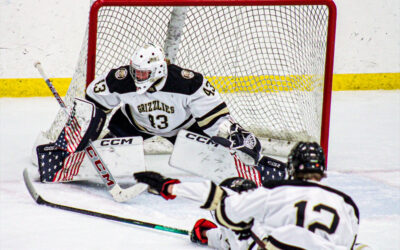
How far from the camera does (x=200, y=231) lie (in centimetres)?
259

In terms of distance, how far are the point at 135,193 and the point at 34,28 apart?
2850 mm

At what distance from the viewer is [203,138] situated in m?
3.28

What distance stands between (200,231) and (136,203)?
67 centimetres

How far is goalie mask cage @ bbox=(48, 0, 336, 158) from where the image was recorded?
3.65 m

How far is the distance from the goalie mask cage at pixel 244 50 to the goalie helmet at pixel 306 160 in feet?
5.60

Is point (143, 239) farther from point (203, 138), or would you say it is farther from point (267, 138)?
point (267, 138)

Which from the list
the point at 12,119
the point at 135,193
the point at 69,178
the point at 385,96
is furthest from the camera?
the point at 385,96

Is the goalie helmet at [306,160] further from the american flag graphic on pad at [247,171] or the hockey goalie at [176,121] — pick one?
the american flag graphic on pad at [247,171]

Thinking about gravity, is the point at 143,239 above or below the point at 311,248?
below

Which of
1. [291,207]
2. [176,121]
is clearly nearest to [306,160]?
[291,207]

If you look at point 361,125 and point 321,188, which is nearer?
point 321,188

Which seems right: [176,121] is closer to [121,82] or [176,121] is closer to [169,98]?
[169,98]

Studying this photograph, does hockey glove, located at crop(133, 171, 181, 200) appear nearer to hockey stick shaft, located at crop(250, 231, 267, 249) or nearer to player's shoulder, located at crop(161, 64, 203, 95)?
hockey stick shaft, located at crop(250, 231, 267, 249)

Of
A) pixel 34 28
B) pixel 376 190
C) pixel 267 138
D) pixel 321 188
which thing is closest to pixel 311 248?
pixel 321 188
